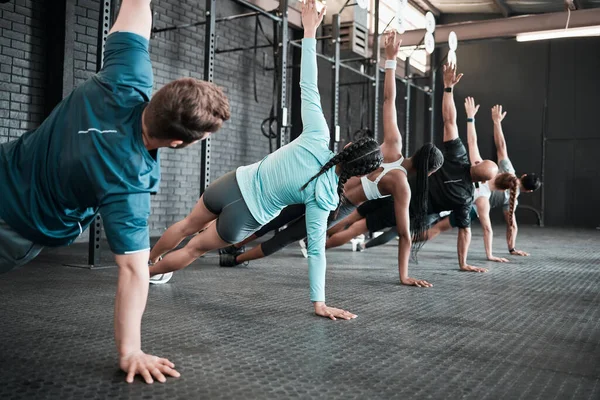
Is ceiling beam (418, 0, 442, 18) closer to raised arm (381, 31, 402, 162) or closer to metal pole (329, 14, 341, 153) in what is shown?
metal pole (329, 14, 341, 153)

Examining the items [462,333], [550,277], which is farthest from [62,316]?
[550,277]

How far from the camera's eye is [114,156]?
133 centimetres

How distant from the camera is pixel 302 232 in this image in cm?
312

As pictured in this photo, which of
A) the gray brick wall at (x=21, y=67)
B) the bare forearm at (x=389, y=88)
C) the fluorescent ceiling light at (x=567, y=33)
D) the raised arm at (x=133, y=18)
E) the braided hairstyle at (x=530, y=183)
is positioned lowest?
the braided hairstyle at (x=530, y=183)

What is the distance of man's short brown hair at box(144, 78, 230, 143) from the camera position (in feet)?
4.22

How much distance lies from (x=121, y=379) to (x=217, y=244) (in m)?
0.99

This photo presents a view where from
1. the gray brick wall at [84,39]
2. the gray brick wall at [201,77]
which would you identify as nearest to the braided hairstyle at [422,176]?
the gray brick wall at [84,39]

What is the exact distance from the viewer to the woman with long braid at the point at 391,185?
10.3 feet

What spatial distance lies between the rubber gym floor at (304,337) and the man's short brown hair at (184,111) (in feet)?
2.09

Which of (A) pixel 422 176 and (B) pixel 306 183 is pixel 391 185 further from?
(B) pixel 306 183

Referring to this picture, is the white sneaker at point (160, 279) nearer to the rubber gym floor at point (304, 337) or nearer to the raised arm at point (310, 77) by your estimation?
the rubber gym floor at point (304, 337)

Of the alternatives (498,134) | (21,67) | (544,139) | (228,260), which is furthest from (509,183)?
(544,139)

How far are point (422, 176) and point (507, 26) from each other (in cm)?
645

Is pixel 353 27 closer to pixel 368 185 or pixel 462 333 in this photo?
pixel 368 185
